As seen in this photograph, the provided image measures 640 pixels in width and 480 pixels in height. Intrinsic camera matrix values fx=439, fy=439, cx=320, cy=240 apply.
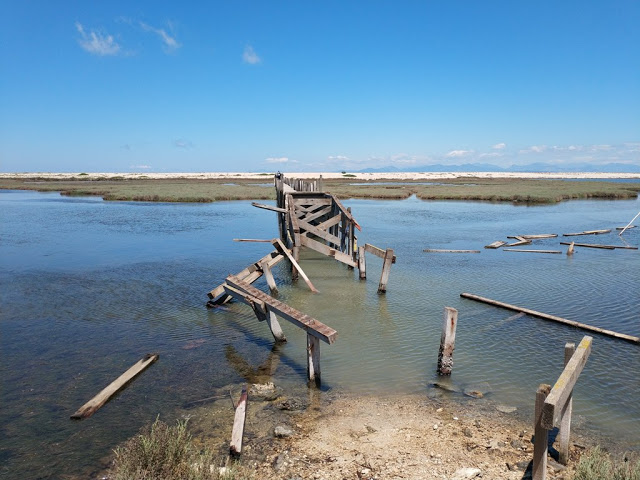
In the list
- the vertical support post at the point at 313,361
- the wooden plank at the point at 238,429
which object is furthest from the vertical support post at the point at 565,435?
the wooden plank at the point at 238,429

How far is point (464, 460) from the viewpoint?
5.55 meters

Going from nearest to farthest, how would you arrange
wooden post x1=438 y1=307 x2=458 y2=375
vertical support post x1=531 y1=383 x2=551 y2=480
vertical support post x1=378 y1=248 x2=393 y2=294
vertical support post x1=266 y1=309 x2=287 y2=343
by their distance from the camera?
vertical support post x1=531 y1=383 x2=551 y2=480 → wooden post x1=438 y1=307 x2=458 y2=375 → vertical support post x1=266 y1=309 x2=287 y2=343 → vertical support post x1=378 y1=248 x2=393 y2=294

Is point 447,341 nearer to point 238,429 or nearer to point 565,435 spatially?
point 565,435

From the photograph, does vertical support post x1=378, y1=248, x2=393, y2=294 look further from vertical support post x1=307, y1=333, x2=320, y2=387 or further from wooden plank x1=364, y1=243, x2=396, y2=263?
vertical support post x1=307, y1=333, x2=320, y2=387

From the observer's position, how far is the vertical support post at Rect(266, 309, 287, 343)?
9.33 meters

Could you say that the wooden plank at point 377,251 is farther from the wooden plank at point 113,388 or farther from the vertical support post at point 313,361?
the wooden plank at point 113,388

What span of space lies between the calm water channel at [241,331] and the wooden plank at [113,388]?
0.41ft

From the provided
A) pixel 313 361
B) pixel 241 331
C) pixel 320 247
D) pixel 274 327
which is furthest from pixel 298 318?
pixel 320 247

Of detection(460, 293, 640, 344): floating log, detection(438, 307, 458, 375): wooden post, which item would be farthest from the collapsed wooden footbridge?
detection(460, 293, 640, 344): floating log

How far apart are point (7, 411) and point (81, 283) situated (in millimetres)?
8872

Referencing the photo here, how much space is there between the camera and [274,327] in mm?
9430

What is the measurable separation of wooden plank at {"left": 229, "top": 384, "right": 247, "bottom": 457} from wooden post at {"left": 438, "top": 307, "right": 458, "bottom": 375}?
3601 mm

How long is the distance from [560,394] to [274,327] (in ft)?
19.5

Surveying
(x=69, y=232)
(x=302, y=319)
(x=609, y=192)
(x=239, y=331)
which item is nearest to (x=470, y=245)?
(x=239, y=331)
